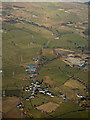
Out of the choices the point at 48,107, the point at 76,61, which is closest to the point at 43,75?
the point at 48,107

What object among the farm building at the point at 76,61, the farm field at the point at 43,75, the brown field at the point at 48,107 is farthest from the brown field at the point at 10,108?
the farm building at the point at 76,61

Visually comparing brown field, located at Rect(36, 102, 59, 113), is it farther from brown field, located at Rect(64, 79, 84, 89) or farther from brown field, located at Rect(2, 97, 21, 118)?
brown field, located at Rect(64, 79, 84, 89)

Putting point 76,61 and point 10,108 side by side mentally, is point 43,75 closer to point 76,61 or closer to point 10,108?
point 76,61

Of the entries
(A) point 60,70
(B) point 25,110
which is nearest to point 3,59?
(A) point 60,70

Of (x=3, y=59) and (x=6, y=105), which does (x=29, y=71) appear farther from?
(x=6, y=105)

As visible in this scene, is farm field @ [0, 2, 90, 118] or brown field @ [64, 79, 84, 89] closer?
farm field @ [0, 2, 90, 118]

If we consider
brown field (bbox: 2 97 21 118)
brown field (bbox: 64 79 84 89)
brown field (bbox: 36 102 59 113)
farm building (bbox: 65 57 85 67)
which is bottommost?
farm building (bbox: 65 57 85 67)

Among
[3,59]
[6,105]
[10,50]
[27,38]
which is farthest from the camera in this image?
[27,38]

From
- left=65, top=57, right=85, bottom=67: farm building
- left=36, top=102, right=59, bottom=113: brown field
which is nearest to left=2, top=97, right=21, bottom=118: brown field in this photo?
left=36, top=102, right=59, bottom=113: brown field
